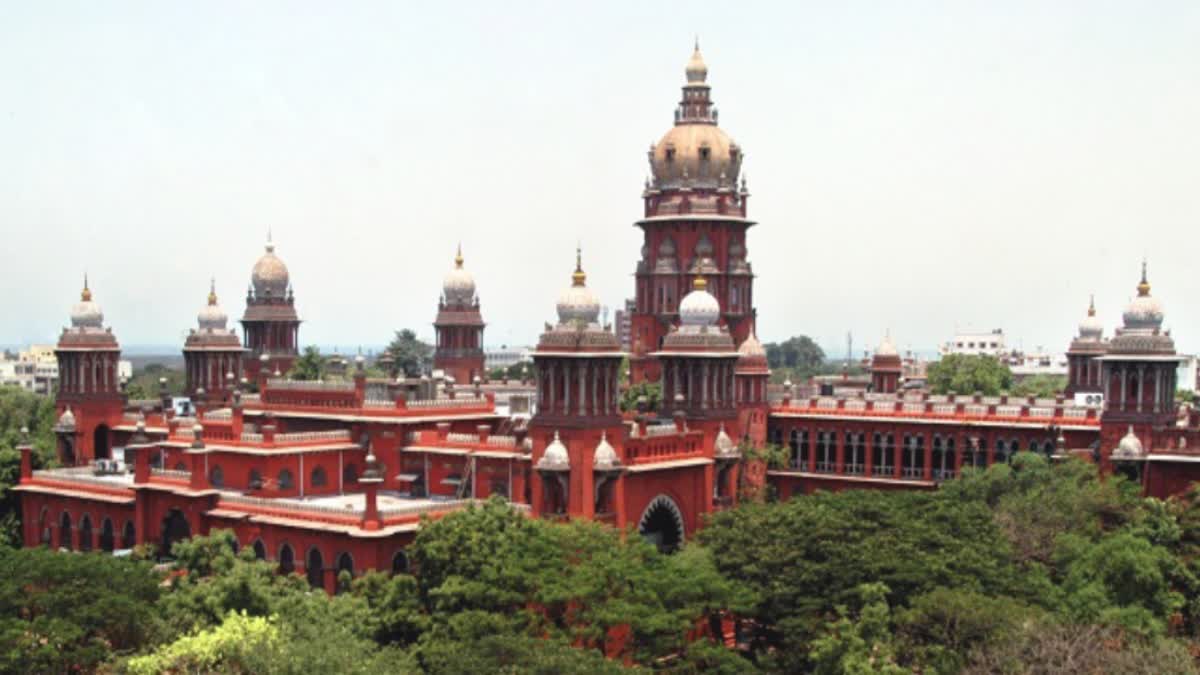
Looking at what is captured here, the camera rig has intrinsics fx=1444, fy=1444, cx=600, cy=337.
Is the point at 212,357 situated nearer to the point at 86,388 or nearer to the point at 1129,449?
the point at 86,388

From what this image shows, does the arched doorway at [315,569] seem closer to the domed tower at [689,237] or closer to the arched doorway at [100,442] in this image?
the arched doorway at [100,442]

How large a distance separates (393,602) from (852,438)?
2704cm

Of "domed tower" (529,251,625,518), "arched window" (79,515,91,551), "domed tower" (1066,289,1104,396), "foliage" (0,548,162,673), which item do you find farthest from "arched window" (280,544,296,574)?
"domed tower" (1066,289,1104,396)

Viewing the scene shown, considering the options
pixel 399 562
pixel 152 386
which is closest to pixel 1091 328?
pixel 399 562

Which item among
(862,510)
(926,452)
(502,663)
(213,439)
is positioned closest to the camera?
(502,663)

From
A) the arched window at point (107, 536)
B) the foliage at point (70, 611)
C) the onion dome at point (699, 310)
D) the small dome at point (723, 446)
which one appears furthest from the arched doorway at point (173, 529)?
the onion dome at point (699, 310)

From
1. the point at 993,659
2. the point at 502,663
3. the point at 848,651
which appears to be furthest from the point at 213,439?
the point at 993,659

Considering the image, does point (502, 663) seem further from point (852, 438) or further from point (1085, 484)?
point (852, 438)

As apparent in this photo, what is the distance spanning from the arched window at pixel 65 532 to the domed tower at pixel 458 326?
1088 inches

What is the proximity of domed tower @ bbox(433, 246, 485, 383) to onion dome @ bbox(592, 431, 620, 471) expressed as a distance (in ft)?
112

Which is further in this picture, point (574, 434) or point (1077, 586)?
point (574, 434)

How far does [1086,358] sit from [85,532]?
4222 cm

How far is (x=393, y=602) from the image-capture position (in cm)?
3841

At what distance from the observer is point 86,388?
58.6 metres
